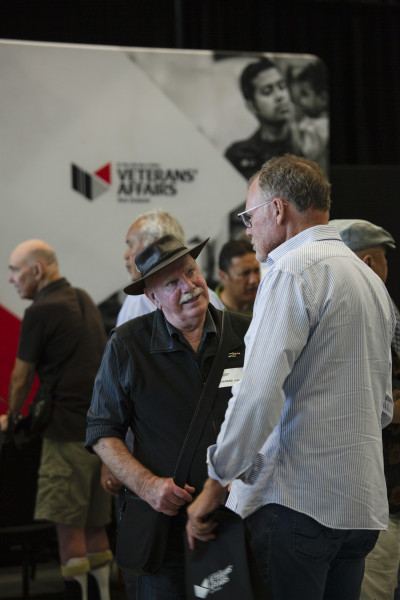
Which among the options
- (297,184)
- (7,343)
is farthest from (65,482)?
(297,184)

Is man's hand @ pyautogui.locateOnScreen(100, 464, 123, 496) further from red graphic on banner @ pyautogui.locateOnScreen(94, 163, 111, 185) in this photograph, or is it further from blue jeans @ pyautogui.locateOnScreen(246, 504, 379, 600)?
red graphic on banner @ pyautogui.locateOnScreen(94, 163, 111, 185)

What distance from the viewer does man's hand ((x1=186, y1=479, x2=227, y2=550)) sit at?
5.57 ft

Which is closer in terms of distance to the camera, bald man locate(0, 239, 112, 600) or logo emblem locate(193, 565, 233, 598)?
logo emblem locate(193, 565, 233, 598)

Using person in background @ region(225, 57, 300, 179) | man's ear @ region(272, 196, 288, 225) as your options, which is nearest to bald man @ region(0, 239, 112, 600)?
person in background @ region(225, 57, 300, 179)

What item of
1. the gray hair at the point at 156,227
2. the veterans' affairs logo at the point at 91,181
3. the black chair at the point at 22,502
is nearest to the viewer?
the gray hair at the point at 156,227

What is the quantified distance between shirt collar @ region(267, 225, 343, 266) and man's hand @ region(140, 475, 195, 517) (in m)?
0.63

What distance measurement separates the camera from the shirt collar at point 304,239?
70.2 inches

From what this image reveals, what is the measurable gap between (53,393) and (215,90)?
2.15 metres

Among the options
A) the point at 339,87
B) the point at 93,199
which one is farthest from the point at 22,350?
the point at 339,87

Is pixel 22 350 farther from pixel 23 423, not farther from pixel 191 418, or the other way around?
pixel 191 418

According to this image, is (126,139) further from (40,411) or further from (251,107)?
(40,411)

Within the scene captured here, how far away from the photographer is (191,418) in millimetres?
2041

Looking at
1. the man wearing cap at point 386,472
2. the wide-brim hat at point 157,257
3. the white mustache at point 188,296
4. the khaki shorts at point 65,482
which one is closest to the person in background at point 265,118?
the khaki shorts at point 65,482

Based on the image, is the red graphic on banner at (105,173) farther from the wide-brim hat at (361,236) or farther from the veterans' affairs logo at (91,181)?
the wide-brim hat at (361,236)
